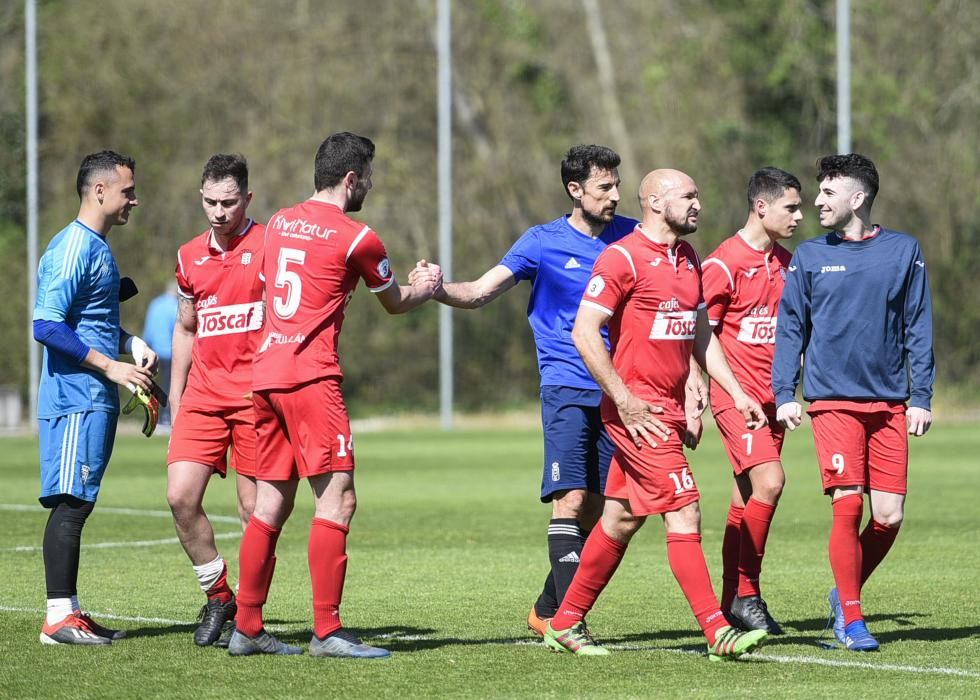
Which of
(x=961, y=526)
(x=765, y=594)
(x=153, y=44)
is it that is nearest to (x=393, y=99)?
(x=153, y=44)

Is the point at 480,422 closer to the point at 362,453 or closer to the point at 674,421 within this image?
the point at 362,453

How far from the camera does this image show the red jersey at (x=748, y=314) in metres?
8.79

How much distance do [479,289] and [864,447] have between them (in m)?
1.99

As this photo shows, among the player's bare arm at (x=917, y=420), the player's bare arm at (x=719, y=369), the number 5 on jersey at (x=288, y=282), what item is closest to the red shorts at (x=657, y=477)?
the player's bare arm at (x=719, y=369)

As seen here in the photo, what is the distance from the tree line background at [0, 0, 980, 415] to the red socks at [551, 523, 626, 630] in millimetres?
24075

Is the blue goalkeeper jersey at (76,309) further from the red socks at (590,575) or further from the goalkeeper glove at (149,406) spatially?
the red socks at (590,575)

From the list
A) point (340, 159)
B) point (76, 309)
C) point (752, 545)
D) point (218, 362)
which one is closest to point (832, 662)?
point (752, 545)

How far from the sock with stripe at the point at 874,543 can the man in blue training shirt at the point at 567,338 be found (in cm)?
130

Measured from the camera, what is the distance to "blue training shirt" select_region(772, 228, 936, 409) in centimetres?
796

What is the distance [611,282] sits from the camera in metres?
7.45

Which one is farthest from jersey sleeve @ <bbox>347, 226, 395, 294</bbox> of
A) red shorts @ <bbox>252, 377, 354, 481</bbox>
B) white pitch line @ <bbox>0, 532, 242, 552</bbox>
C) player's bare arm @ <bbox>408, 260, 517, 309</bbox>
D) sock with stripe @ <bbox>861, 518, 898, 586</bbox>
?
white pitch line @ <bbox>0, 532, 242, 552</bbox>

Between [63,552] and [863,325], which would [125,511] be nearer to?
[63,552]

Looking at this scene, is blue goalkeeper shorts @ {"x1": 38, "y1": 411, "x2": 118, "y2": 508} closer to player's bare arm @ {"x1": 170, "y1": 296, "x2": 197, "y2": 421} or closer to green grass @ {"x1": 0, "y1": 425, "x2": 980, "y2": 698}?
player's bare arm @ {"x1": 170, "y1": 296, "x2": 197, "y2": 421}

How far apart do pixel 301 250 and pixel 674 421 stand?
180 centimetres
